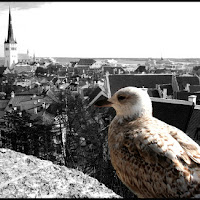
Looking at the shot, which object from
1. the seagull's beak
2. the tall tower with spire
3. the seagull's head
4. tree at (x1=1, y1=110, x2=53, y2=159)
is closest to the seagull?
the seagull's head

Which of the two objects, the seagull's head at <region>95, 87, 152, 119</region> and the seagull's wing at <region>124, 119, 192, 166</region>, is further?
the seagull's head at <region>95, 87, 152, 119</region>

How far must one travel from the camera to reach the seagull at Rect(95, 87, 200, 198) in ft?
5.69

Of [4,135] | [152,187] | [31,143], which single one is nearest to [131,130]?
[152,187]

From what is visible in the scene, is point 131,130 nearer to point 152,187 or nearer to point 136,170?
point 136,170

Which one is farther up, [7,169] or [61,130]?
[7,169]

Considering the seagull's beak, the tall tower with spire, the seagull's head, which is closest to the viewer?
the seagull's head

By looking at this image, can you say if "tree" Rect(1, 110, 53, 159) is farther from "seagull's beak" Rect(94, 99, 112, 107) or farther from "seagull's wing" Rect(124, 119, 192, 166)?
"seagull's wing" Rect(124, 119, 192, 166)

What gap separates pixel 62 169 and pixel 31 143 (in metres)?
16.4

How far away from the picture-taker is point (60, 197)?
1.62 meters

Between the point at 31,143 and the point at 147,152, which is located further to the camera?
the point at 31,143

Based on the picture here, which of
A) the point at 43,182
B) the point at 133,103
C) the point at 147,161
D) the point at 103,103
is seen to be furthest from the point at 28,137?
the point at 147,161

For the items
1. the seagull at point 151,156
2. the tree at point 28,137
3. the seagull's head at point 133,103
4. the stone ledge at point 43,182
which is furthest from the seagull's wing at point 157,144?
the tree at point 28,137

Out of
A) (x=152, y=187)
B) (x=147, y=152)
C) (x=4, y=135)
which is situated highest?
(x=147, y=152)

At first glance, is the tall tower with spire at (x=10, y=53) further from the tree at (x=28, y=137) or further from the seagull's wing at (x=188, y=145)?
the seagull's wing at (x=188, y=145)
